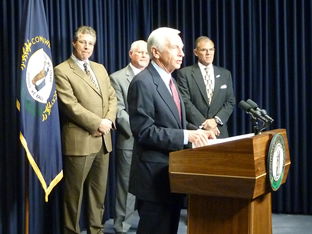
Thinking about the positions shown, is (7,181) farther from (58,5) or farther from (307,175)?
(307,175)

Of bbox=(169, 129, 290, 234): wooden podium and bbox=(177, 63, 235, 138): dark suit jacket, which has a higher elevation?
bbox=(177, 63, 235, 138): dark suit jacket

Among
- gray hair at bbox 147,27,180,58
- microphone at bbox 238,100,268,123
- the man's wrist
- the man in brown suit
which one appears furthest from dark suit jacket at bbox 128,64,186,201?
the man's wrist

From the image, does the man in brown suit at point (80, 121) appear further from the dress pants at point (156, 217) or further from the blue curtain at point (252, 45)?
the dress pants at point (156, 217)

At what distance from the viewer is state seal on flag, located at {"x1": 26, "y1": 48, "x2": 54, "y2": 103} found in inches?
123

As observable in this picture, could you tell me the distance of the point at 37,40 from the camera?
3229 mm

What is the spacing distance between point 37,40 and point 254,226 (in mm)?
1733

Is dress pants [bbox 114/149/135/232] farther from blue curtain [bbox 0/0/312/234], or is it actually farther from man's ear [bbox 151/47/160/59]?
man's ear [bbox 151/47/160/59]

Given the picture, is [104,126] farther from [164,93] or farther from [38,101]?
[164,93]

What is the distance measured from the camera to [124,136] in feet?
14.2

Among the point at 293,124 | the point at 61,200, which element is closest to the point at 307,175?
the point at 293,124

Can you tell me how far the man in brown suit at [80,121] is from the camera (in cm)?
361

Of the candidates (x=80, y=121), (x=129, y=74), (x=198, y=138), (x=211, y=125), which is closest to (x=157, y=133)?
(x=198, y=138)

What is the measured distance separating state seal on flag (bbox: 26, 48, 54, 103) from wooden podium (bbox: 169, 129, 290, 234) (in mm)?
1130

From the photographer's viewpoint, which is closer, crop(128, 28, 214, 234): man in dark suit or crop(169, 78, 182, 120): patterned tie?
crop(128, 28, 214, 234): man in dark suit
